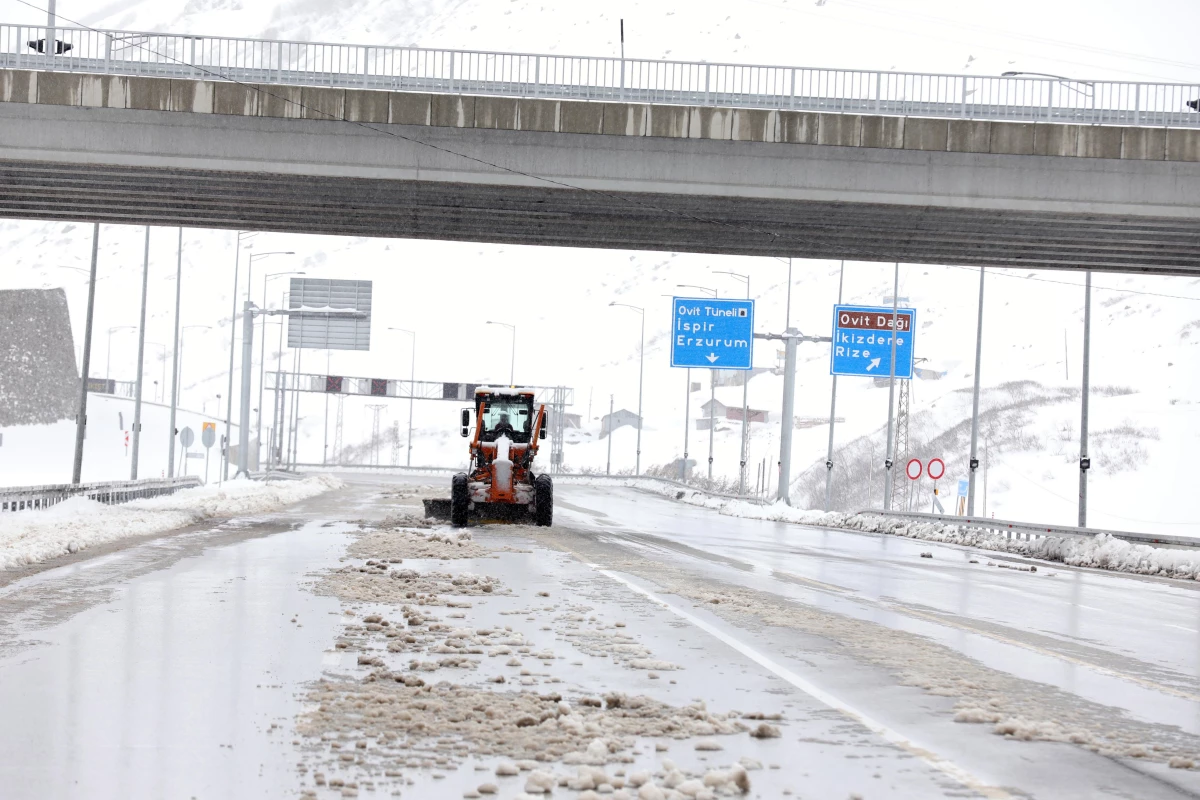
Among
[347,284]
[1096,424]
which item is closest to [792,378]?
[347,284]

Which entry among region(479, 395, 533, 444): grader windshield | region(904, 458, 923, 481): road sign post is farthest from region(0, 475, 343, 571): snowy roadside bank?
region(904, 458, 923, 481): road sign post

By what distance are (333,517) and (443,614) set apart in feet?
80.1

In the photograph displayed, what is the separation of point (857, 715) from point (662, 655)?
2.87m

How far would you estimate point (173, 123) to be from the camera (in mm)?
31609

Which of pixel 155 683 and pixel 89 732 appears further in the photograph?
pixel 155 683

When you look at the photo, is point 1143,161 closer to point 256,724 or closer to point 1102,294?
point 256,724

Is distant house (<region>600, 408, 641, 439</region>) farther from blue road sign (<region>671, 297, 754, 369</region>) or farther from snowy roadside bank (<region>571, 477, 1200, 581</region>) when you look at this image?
blue road sign (<region>671, 297, 754, 369</region>)

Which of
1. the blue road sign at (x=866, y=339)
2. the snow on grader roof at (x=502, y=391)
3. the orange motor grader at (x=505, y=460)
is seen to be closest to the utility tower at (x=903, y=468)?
the blue road sign at (x=866, y=339)

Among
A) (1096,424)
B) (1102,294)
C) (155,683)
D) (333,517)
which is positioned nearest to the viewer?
(155,683)

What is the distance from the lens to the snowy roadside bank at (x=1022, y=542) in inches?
1222

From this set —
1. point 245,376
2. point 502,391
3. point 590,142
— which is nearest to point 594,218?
point 590,142

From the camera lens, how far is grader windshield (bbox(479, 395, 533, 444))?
113 feet

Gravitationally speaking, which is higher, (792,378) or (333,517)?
(792,378)

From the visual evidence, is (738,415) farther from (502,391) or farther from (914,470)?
(502,391)
